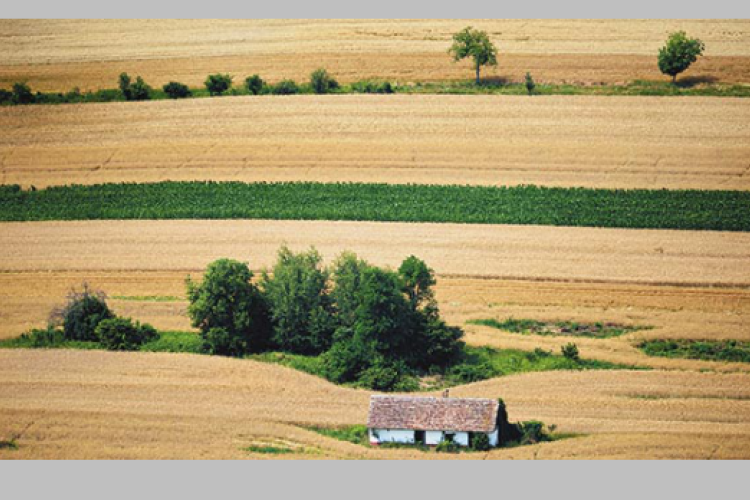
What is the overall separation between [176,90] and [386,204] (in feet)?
70.9

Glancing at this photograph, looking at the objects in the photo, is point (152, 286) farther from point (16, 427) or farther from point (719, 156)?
point (719, 156)

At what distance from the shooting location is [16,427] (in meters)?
70.3

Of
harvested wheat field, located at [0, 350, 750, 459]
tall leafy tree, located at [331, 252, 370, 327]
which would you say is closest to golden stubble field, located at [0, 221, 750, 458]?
harvested wheat field, located at [0, 350, 750, 459]

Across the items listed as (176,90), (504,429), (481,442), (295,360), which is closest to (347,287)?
(295,360)

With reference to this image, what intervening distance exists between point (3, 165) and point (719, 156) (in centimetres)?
4462

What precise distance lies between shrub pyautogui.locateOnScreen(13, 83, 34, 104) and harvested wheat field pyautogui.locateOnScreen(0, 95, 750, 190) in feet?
2.30

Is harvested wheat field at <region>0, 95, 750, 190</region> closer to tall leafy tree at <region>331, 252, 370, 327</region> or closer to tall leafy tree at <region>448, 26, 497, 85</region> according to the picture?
tall leafy tree at <region>448, 26, 497, 85</region>

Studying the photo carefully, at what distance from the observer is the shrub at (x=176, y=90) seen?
10762 cm

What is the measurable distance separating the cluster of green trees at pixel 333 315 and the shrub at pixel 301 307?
0.16 ft

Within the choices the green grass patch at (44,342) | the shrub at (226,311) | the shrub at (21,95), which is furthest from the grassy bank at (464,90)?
the shrub at (226,311)

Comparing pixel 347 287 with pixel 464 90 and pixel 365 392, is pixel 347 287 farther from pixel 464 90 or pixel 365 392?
pixel 464 90

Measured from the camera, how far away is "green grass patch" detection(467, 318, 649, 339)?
259 ft

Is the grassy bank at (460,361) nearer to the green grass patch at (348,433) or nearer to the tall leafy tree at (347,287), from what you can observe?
the tall leafy tree at (347,287)

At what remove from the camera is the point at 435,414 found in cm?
6875
